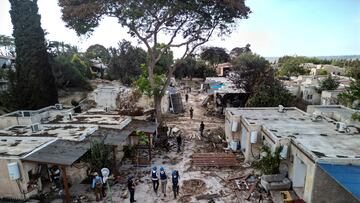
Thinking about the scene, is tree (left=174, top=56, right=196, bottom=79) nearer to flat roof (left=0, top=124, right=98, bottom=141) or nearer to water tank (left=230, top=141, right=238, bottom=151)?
water tank (left=230, top=141, right=238, bottom=151)

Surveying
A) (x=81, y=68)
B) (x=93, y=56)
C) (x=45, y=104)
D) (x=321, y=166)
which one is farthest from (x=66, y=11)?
(x=93, y=56)

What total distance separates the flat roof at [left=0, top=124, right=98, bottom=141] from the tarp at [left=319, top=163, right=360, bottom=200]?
480 inches

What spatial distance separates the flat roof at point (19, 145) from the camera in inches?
452

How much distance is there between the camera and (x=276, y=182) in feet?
39.4

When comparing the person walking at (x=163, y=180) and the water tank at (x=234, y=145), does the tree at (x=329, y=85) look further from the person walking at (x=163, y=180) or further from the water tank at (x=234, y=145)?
the person walking at (x=163, y=180)

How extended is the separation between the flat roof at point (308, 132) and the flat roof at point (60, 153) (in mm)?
10030

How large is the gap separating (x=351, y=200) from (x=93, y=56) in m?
78.6

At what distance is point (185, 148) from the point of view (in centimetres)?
1903

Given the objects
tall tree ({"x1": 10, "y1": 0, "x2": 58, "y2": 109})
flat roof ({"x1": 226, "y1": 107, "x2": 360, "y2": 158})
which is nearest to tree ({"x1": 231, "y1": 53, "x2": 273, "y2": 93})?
flat roof ({"x1": 226, "y1": 107, "x2": 360, "y2": 158})

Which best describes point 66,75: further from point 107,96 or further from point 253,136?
point 253,136

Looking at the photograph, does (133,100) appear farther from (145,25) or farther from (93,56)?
(93,56)

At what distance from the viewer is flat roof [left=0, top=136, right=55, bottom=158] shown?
11.5 m

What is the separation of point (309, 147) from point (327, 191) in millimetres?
1965

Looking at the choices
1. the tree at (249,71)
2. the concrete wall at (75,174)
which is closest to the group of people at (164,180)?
the concrete wall at (75,174)
